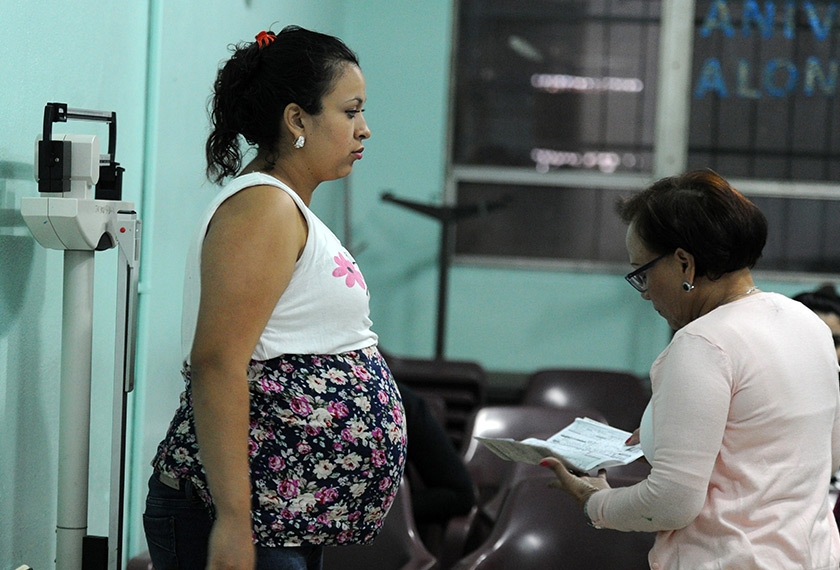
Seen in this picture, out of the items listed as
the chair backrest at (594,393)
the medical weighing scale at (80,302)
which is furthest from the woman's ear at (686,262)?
the chair backrest at (594,393)

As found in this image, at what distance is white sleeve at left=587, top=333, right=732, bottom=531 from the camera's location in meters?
1.31

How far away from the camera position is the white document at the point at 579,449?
157 cm

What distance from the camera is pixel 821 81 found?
5027mm

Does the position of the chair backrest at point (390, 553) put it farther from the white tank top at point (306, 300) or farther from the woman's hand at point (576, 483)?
the white tank top at point (306, 300)

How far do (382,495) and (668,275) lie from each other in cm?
57

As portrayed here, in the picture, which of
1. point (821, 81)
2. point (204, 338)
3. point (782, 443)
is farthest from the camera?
point (821, 81)

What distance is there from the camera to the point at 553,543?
2.01 m

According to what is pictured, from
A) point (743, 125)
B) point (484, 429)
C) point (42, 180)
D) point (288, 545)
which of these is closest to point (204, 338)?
point (288, 545)

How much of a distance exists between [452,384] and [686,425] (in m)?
2.90

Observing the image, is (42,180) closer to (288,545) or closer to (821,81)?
→ (288,545)

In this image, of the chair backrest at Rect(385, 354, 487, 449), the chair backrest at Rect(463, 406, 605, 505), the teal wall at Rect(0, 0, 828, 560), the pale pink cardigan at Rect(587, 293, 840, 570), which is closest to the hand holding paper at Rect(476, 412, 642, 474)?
the pale pink cardigan at Rect(587, 293, 840, 570)

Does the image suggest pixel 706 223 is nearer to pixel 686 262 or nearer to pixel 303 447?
pixel 686 262

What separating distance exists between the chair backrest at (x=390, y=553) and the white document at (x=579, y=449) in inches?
21.3

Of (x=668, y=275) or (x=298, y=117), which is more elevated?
(x=298, y=117)
